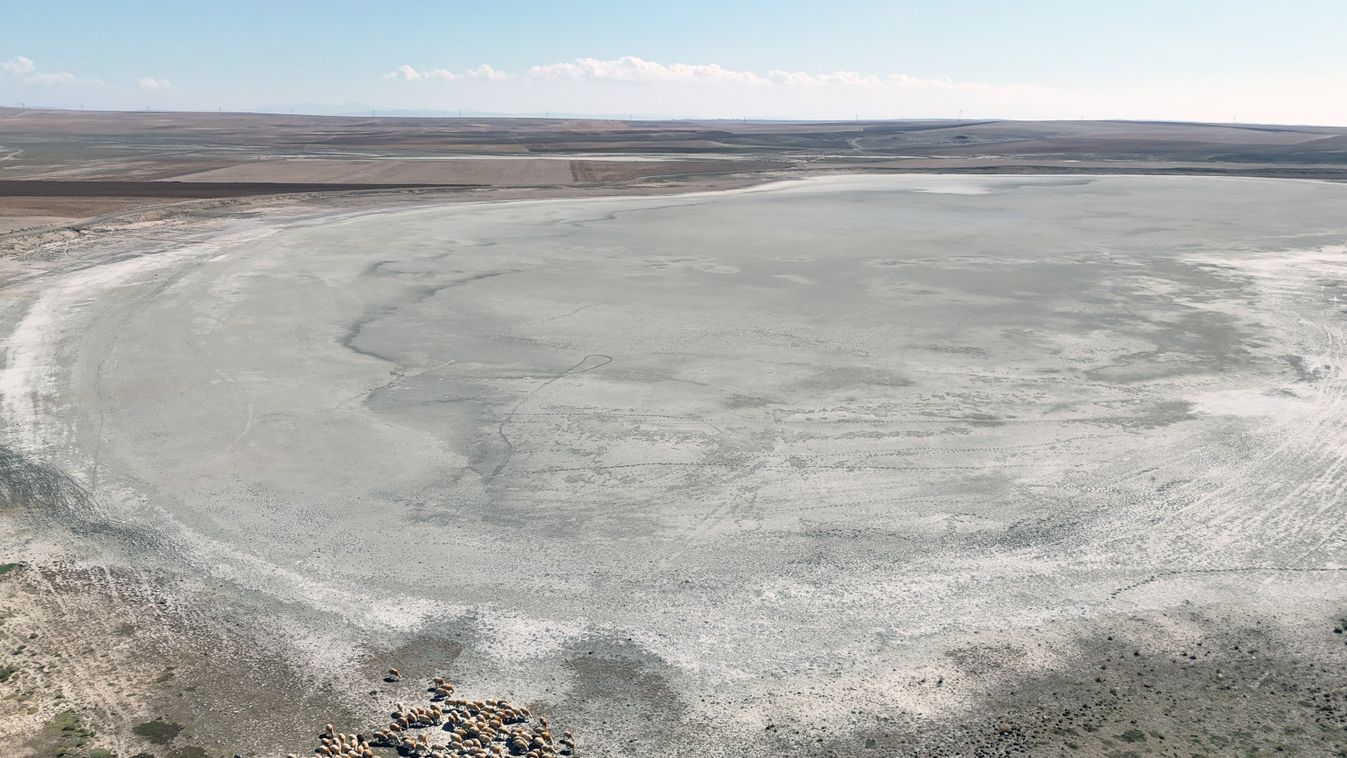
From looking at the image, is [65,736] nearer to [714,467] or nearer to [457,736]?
[457,736]

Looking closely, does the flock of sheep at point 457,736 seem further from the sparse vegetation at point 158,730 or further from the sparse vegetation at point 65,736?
the sparse vegetation at point 65,736


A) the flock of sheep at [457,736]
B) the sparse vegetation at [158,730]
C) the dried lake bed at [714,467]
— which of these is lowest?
the sparse vegetation at [158,730]

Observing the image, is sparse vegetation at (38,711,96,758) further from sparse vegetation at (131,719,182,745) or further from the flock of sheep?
the flock of sheep

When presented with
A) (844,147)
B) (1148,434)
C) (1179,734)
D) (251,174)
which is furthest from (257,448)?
(844,147)

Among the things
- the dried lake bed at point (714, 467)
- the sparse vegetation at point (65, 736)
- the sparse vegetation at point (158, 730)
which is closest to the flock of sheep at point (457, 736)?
the dried lake bed at point (714, 467)

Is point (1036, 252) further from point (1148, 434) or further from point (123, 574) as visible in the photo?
point (123, 574)

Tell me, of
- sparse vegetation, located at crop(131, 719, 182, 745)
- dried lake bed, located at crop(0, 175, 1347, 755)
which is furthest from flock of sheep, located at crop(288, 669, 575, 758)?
sparse vegetation, located at crop(131, 719, 182, 745)
